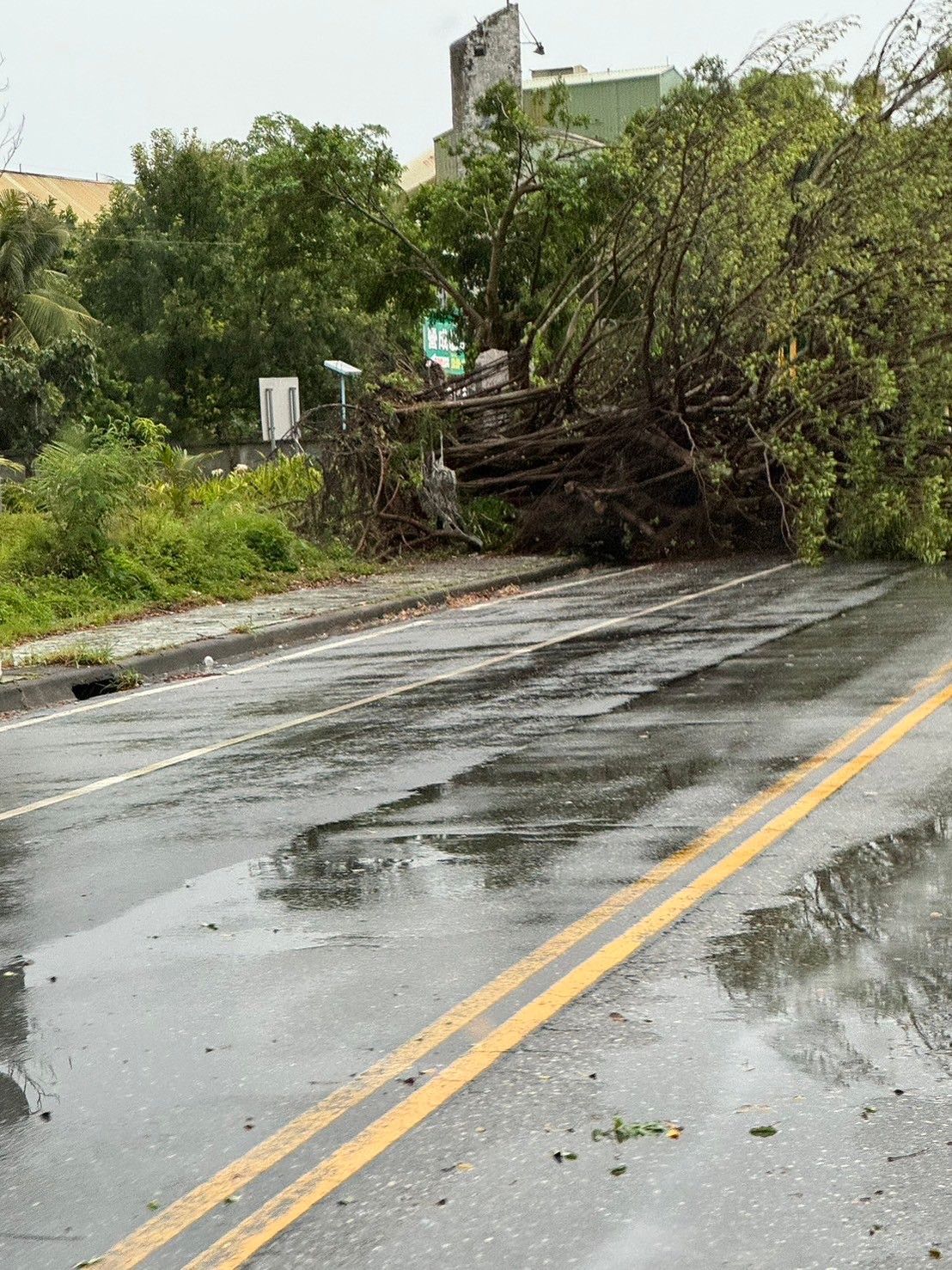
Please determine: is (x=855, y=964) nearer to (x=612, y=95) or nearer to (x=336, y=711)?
(x=336, y=711)

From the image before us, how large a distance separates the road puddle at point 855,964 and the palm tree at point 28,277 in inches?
1801

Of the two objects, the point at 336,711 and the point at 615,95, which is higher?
the point at 615,95

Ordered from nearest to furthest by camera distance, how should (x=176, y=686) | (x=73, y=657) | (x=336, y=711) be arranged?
→ (x=336, y=711) → (x=176, y=686) → (x=73, y=657)

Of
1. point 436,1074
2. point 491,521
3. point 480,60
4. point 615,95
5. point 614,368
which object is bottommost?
point 436,1074

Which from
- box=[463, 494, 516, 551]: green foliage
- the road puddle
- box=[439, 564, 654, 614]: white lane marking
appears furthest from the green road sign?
the road puddle

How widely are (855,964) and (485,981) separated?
46.4 inches

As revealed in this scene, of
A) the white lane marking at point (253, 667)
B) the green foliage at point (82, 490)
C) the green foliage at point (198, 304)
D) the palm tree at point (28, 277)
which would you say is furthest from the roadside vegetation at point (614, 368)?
the green foliage at point (198, 304)

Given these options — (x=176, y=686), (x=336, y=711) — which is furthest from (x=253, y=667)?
(x=336, y=711)

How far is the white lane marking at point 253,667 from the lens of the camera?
529 inches

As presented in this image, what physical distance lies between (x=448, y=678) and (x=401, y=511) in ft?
43.4

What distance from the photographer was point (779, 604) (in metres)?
18.6

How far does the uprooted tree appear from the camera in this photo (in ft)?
78.1

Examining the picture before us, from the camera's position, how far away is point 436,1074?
4883 millimetres

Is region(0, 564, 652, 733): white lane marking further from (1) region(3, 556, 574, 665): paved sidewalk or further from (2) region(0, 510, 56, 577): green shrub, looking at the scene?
(2) region(0, 510, 56, 577): green shrub
